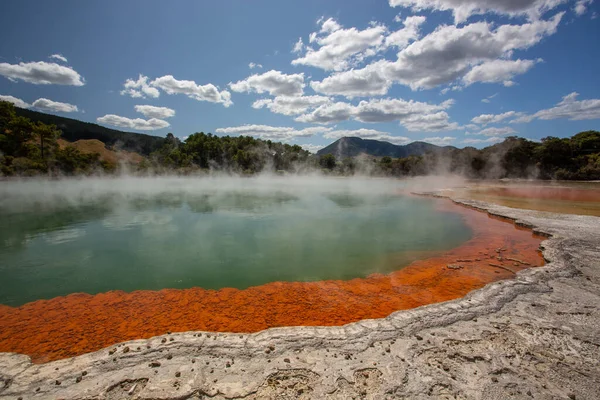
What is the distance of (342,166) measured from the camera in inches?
2466

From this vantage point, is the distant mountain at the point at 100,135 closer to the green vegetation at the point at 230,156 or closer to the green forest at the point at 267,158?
the green forest at the point at 267,158

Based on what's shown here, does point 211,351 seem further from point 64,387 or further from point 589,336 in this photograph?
point 589,336

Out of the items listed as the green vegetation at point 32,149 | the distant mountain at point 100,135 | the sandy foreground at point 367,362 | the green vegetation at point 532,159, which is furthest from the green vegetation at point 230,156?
the sandy foreground at point 367,362

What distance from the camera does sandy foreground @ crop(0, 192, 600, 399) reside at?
111 inches

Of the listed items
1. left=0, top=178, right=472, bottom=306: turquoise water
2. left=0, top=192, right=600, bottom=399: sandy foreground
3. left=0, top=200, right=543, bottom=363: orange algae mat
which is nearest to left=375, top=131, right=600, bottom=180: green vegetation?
left=0, top=178, right=472, bottom=306: turquoise water

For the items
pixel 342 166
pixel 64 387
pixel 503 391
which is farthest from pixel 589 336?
pixel 342 166

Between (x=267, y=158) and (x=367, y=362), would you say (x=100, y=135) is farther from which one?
(x=367, y=362)

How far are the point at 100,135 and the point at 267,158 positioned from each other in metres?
52.3

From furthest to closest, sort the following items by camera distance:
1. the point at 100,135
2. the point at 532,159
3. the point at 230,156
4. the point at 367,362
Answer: the point at 100,135 → the point at 230,156 → the point at 532,159 → the point at 367,362

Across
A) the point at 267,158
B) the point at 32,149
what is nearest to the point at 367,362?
the point at 32,149

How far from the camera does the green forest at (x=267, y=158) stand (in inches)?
1206

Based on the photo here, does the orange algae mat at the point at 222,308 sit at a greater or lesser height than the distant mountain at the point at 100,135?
lesser

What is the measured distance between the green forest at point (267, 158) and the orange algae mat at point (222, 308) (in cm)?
3192

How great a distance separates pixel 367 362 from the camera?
322 centimetres
